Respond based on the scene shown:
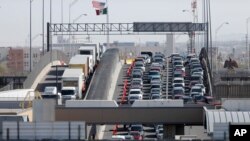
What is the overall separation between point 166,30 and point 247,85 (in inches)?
1140

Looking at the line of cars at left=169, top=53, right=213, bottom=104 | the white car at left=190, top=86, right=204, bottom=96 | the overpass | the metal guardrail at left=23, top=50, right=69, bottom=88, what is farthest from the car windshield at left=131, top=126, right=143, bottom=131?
the metal guardrail at left=23, top=50, right=69, bottom=88

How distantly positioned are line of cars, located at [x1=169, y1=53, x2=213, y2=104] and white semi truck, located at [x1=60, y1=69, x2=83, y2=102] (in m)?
7.48

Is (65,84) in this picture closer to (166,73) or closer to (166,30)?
(166,73)

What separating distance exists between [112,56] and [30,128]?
2250 inches

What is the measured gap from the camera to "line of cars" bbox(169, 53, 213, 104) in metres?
73.8

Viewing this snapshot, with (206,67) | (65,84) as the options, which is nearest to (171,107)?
(65,84)

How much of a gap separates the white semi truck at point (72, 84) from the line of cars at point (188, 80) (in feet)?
24.5

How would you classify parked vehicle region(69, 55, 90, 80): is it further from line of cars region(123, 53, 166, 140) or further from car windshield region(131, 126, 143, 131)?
car windshield region(131, 126, 143, 131)

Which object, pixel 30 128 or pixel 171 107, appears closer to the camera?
pixel 30 128

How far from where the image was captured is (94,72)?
287 feet

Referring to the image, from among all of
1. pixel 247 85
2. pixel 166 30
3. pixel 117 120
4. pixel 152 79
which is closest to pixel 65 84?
pixel 152 79

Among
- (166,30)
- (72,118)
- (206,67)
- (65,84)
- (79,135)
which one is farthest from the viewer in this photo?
(166,30)

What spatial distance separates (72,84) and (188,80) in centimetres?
1587

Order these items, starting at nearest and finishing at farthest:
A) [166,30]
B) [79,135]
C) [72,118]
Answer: [79,135]
[72,118]
[166,30]
